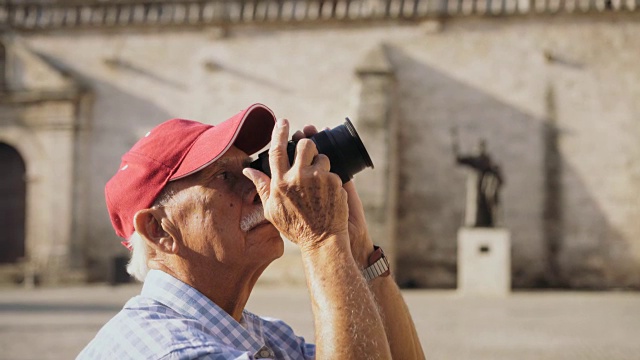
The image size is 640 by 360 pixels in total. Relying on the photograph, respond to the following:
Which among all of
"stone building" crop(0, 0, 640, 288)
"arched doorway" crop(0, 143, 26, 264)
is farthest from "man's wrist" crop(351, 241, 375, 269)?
"arched doorway" crop(0, 143, 26, 264)

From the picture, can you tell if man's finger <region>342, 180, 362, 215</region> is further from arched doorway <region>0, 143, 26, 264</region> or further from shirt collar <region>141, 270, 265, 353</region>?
arched doorway <region>0, 143, 26, 264</region>

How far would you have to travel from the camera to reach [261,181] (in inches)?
82.0

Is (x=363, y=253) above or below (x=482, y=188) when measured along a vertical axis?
above

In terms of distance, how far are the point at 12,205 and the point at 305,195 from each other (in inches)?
749

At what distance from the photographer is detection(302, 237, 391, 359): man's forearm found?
1905 millimetres

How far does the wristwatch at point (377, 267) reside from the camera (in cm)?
248

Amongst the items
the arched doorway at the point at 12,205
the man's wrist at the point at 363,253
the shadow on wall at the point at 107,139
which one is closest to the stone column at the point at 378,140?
the shadow on wall at the point at 107,139

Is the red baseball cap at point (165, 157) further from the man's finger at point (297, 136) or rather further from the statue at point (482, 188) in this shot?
the statue at point (482, 188)

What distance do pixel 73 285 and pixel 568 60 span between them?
1050cm

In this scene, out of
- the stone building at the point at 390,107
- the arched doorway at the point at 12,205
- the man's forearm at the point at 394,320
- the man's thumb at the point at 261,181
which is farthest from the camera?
the arched doorway at the point at 12,205

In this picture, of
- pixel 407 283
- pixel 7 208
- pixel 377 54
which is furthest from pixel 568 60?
pixel 7 208

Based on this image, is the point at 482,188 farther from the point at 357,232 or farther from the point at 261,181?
the point at 261,181

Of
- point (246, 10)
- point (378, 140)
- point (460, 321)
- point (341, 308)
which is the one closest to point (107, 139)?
point (246, 10)

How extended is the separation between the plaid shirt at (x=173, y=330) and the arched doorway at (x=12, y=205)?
18.4m
